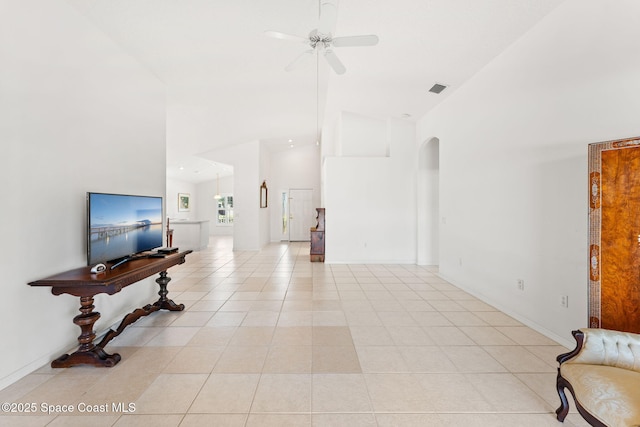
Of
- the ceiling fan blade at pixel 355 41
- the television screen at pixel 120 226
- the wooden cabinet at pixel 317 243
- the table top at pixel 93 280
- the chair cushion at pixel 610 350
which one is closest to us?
the chair cushion at pixel 610 350

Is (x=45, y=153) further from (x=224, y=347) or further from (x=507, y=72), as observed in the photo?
(x=507, y=72)

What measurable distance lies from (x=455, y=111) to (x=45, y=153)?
17.0ft

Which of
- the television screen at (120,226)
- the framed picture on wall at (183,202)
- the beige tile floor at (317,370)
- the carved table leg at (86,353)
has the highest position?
the framed picture on wall at (183,202)

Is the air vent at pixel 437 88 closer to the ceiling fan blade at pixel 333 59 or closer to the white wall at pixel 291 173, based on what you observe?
the ceiling fan blade at pixel 333 59

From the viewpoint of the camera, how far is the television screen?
8.12 feet

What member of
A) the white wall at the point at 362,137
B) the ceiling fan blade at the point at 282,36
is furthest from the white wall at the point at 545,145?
the white wall at the point at 362,137

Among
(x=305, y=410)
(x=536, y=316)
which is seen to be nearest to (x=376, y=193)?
(x=536, y=316)

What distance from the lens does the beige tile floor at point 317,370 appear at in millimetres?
1774

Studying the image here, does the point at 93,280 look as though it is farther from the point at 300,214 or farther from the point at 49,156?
the point at 300,214

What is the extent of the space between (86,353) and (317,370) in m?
1.93

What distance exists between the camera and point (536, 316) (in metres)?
3.00

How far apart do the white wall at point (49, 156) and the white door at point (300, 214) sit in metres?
7.97

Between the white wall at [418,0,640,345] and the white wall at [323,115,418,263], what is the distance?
2.20 m

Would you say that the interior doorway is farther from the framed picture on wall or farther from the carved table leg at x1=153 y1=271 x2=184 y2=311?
the carved table leg at x1=153 y1=271 x2=184 y2=311
